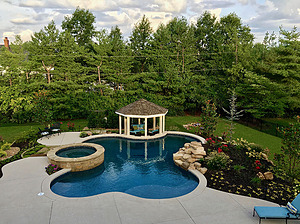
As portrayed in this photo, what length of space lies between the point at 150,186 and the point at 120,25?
32.7 metres

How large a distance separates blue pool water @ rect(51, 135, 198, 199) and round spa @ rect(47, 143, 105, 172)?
0.35 m

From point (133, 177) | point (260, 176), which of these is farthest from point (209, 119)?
point (133, 177)

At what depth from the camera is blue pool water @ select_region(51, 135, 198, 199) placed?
1002cm

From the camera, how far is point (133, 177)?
37.5 feet

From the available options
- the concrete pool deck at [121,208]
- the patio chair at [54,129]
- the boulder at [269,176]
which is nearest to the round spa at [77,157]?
the concrete pool deck at [121,208]

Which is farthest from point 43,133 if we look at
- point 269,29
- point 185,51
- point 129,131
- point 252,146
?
point 269,29

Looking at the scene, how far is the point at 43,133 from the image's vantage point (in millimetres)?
17406

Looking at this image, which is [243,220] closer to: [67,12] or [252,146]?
[252,146]

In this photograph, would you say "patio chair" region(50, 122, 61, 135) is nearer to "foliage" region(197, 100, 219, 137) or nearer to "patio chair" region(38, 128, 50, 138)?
"patio chair" region(38, 128, 50, 138)

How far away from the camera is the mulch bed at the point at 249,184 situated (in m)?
9.19

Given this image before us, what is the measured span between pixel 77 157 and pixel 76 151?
3.94 feet

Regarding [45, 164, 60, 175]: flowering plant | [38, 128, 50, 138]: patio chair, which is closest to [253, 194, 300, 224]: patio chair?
[45, 164, 60, 175]: flowering plant

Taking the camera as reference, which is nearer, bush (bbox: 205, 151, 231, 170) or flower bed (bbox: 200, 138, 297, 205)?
flower bed (bbox: 200, 138, 297, 205)

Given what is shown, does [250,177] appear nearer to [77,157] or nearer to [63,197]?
[63,197]
